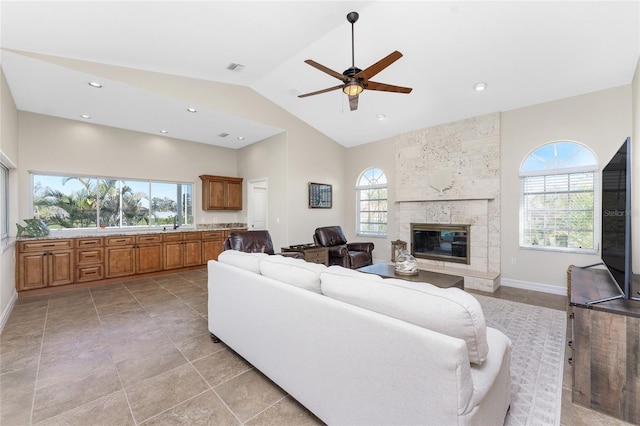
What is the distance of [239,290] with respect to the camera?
224 cm

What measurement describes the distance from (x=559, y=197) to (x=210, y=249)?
663cm

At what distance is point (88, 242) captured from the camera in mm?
4688

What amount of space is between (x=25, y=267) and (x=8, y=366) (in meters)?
2.65

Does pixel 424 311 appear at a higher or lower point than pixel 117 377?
higher

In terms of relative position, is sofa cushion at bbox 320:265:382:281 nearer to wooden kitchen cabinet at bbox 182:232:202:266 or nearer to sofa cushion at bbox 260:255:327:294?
sofa cushion at bbox 260:255:327:294

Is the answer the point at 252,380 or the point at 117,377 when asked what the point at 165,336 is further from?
the point at 252,380

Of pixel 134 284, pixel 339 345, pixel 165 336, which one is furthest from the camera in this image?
pixel 134 284

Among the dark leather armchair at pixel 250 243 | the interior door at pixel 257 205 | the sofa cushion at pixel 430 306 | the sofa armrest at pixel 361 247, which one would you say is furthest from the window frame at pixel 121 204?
the sofa cushion at pixel 430 306

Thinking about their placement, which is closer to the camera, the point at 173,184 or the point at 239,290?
the point at 239,290

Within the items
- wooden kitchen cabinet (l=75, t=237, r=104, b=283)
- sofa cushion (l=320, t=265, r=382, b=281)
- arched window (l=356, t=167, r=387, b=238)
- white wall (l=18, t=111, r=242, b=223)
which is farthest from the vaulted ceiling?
sofa cushion (l=320, t=265, r=382, b=281)

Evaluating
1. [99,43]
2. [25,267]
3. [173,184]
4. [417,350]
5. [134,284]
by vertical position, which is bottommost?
[134,284]

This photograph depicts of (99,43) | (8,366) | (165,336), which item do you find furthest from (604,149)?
(8,366)

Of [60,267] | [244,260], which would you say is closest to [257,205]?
[60,267]

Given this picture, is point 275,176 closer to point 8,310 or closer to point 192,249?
point 192,249
